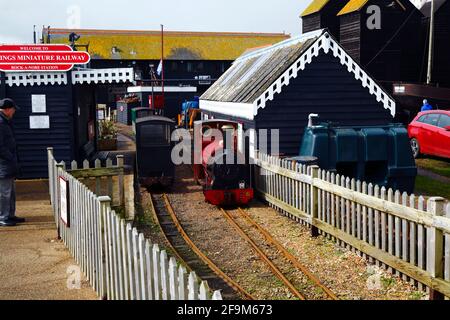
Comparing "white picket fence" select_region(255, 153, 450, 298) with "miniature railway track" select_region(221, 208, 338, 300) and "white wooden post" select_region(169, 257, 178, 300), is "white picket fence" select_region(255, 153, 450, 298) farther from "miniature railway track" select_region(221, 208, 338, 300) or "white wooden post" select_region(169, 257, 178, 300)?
"white wooden post" select_region(169, 257, 178, 300)

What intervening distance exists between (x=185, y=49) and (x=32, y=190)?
46.5m

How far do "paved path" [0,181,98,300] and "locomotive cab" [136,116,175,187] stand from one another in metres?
3.81

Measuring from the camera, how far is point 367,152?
1423 centimetres

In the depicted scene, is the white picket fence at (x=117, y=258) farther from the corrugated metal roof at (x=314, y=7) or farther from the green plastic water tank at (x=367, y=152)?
the corrugated metal roof at (x=314, y=7)

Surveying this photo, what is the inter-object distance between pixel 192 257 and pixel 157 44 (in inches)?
2094

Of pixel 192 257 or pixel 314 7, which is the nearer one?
pixel 192 257

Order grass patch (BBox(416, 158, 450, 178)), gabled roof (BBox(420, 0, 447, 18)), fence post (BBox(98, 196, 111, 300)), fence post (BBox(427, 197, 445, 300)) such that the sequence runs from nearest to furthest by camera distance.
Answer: fence post (BBox(98, 196, 111, 300))
fence post (BBox(427, 197, 445, 300))
grass patch (BBox(416, 158, 450, 178))
gabled roof (BBox(420, 0, 447, 18))

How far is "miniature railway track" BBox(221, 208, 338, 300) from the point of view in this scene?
7.61 metres

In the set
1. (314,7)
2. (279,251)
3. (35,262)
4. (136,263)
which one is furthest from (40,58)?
(314,7)

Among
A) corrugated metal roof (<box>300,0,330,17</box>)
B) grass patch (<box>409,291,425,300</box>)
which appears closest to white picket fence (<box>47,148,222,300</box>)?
→ grass patch (<box>409,291,425,300</box>)

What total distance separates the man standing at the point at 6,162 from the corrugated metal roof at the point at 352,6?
30373mm

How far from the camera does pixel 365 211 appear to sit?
892cm

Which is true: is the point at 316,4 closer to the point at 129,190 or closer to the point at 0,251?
the point at 129,190

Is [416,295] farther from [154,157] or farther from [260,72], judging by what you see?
[260,72]
